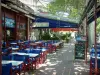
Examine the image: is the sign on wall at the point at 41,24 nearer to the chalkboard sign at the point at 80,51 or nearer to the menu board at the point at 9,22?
the menu board at the point at 9,22

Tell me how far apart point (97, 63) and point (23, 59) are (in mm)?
2574

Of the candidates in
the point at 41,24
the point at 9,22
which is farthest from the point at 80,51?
the point at 41,24

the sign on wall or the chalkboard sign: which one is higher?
the sign on wall

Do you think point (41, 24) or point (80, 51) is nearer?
point (80, 51)

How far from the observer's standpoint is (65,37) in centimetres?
3497

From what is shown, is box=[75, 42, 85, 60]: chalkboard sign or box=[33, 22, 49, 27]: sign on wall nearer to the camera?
box=[75, 42, 85, 60]: chalkboard sign

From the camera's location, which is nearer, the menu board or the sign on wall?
the menu board

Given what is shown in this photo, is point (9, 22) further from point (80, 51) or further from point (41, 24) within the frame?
point (80, 51)

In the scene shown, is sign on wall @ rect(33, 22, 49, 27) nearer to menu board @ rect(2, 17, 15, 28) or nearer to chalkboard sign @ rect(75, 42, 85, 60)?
menu board @ rect(2, 17, 15, 28)

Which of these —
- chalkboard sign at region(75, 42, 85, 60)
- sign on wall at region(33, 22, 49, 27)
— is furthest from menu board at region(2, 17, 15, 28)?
chalkboard sign at region(75, 42, 85, 60)

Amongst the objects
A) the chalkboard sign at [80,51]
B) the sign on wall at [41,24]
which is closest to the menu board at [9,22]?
the sign on wall at [41,24]

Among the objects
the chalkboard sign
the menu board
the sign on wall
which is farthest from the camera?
the sign on wall

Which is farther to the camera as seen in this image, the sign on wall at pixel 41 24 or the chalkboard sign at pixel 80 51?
the sign on wall at pixel 41 24

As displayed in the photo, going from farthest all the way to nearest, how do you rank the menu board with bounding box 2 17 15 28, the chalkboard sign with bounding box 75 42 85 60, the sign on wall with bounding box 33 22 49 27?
the sign on wall with bounding box 33 22 49 27
the menu board with bounding box 2 17 15 28
the chalkboard sign with bounding box 75 42 85 60
